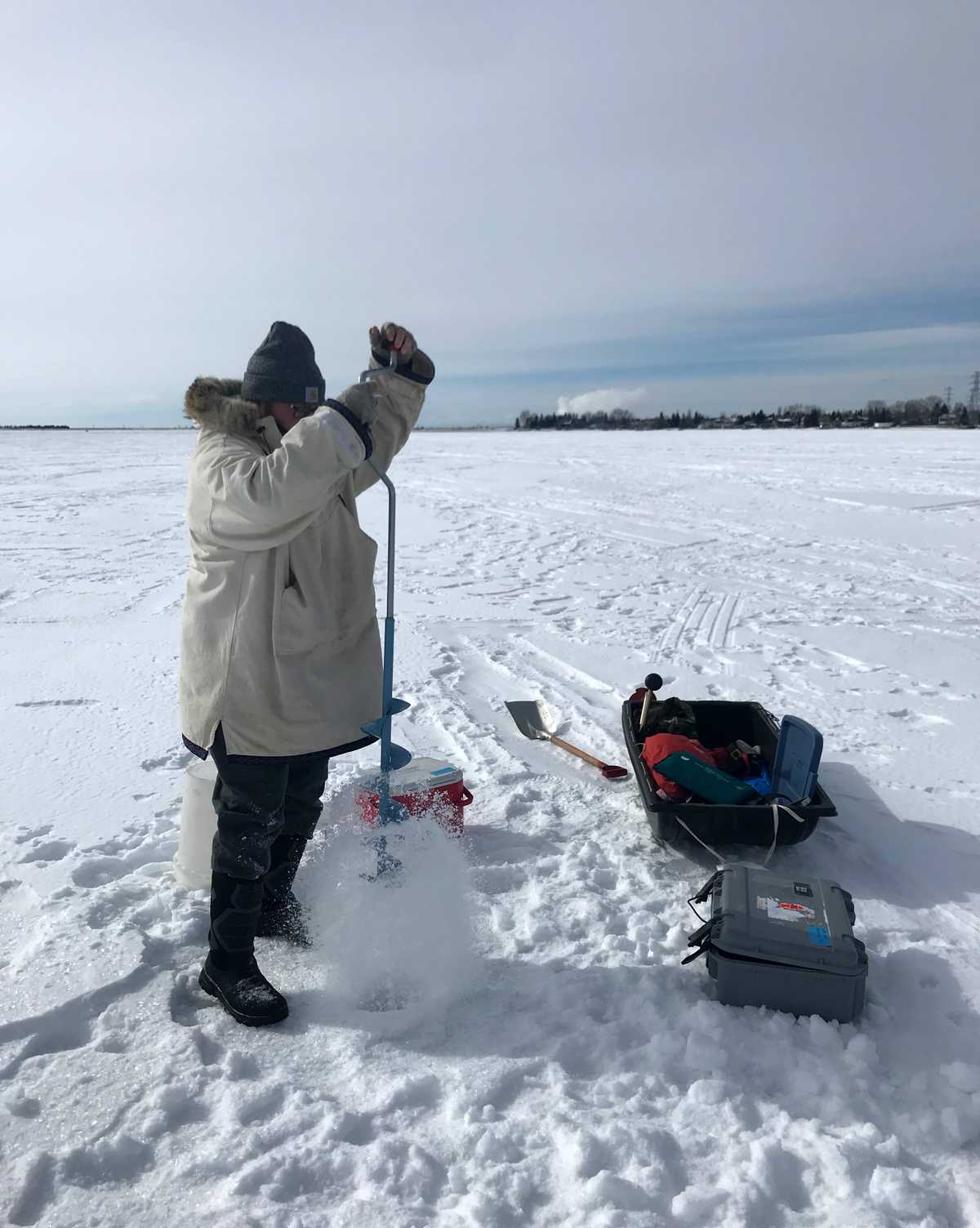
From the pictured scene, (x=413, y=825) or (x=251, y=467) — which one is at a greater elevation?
(x=251, y=467)

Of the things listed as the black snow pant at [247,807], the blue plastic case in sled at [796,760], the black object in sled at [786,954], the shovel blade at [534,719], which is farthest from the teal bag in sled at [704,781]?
the black snow pant at [247,807]

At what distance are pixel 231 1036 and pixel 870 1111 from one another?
1702mm

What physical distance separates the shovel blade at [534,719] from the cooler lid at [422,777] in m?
1.04

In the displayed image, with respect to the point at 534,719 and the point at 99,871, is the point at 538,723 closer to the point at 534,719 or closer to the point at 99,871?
the point at 534,719

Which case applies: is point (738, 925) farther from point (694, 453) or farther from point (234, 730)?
point (694, 453)

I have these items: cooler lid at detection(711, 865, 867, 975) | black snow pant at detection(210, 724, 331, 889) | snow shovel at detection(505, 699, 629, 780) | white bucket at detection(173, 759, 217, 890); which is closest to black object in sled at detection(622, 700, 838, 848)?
cooler lid at detection(711, 865, 867, 975)

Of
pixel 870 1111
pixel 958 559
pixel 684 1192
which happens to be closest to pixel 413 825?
pixel 684 1192

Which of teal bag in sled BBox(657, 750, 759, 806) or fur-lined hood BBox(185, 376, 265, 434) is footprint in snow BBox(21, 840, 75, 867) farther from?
teal bag in sled BBox(657, 750, 759, 806)

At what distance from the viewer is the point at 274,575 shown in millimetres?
2166

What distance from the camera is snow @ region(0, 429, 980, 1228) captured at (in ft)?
6.10

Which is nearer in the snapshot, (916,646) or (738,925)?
(738,925)

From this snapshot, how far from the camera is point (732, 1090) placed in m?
2.12

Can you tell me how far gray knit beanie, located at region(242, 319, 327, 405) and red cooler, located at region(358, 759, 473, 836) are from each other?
150 cm

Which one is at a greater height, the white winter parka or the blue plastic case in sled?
the white winter parka
